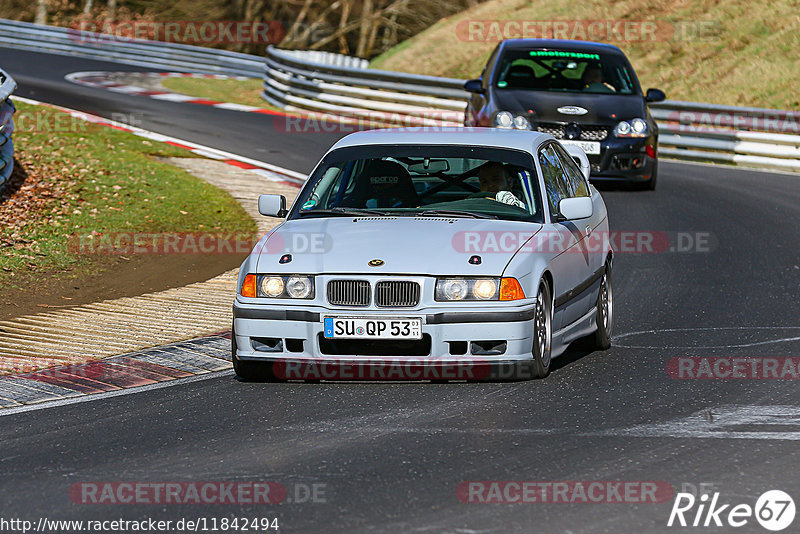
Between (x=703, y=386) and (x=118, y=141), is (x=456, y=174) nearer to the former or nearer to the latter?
(x=703, y=386)

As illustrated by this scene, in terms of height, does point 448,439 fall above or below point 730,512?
below

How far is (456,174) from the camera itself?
930 cm

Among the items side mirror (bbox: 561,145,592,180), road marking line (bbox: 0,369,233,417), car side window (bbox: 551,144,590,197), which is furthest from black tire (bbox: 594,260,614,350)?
road marking line (bbox: 0,369,233,417)

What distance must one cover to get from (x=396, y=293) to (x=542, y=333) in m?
0.95

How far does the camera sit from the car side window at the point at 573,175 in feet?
32.6

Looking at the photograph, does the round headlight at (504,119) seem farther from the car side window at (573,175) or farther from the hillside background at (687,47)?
the hillside background at (687,47)

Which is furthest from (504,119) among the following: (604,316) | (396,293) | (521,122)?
(396,293)

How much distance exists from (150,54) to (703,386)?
101 ft

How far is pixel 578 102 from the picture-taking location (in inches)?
680

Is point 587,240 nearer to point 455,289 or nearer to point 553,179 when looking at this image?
point 553,179

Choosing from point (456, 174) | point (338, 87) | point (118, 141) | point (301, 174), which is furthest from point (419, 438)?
point (338, 87)

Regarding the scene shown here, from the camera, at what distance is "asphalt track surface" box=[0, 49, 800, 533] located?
568 cm

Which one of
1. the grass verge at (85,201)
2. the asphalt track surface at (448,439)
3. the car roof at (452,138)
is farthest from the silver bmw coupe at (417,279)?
the grass verge at (85,201)

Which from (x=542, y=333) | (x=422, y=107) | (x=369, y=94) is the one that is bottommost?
(x=422, y=107)
